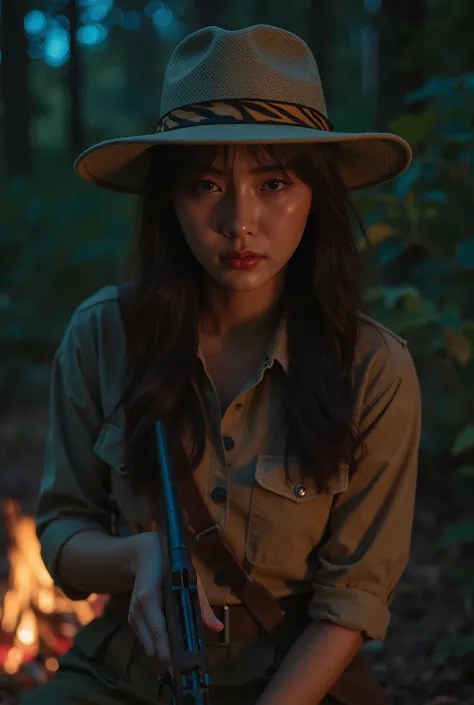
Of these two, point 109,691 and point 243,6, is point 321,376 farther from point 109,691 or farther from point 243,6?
point 243,6

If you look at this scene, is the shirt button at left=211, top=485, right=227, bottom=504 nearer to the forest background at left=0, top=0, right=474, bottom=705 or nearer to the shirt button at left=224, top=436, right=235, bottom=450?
the shirt button at left=224, top=436, right=235, bottom=450

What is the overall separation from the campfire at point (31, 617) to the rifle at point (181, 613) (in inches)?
58.7

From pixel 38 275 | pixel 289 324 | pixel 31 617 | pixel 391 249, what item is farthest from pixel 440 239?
pixel 38 275

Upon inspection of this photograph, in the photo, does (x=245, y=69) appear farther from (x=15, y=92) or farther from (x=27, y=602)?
(x=15, y=92)

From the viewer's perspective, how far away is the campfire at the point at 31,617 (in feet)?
10.2

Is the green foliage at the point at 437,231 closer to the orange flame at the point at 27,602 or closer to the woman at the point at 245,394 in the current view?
the woman at the point at 245,394

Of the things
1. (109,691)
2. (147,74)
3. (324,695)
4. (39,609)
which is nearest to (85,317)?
(109,691)

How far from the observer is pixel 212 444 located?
2148mm

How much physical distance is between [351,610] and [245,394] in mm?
555

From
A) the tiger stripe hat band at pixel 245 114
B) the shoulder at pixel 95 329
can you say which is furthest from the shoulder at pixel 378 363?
the shoulder at pixel 95 329

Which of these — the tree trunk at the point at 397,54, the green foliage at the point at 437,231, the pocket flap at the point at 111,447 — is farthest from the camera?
the tree trunk at the point at 397,54

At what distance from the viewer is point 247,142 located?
72.5 inches

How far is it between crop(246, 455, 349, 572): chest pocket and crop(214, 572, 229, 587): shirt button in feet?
0.24

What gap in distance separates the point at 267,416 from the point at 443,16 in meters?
3.59
